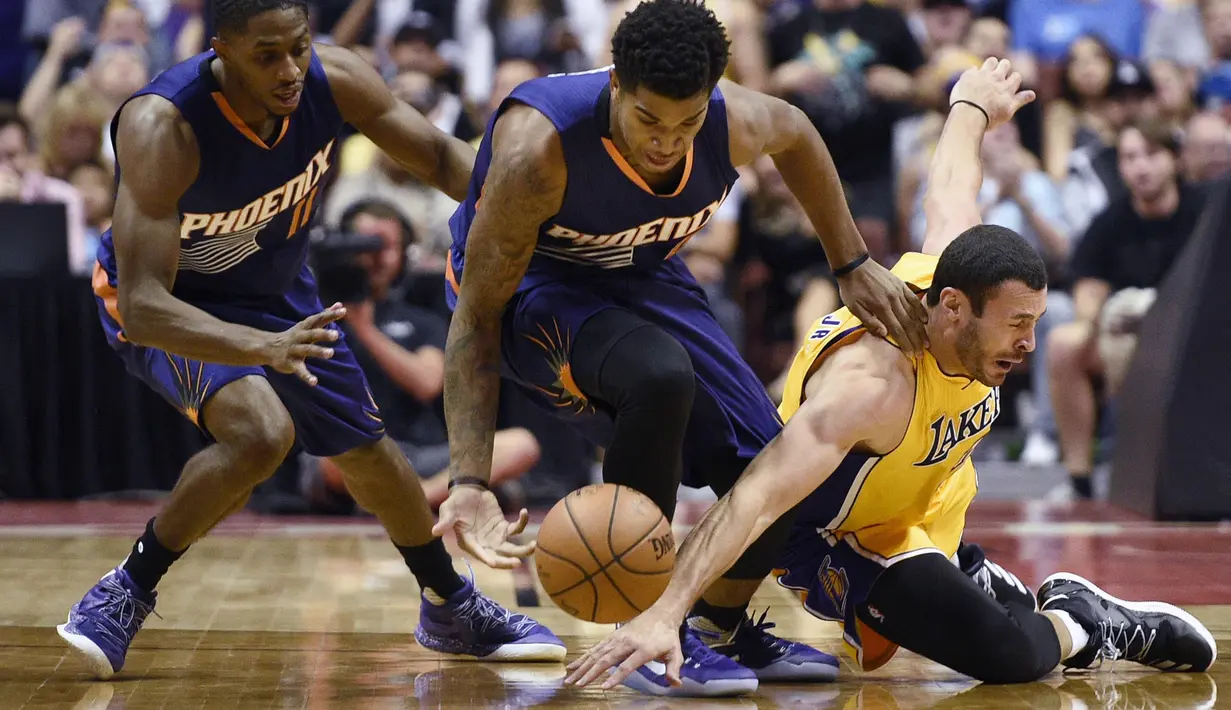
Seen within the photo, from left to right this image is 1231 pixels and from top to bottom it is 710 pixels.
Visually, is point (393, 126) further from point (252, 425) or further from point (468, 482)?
point (468, 482)

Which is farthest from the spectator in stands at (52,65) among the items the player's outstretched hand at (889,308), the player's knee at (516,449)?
the player's outstretched hand at (889,308)

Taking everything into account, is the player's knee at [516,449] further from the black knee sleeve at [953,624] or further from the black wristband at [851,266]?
the black knee sleeve at [953,624]

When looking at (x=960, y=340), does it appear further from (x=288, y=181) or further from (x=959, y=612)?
(x=288, y=181)

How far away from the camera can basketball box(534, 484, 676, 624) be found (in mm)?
3424

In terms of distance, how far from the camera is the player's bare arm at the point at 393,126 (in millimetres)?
4297

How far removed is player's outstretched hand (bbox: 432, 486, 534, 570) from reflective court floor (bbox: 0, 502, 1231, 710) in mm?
501

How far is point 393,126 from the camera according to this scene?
14.2 feet

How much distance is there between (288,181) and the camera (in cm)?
421

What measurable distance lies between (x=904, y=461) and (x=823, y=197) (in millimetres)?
762

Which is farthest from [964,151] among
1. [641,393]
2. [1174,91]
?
[1174,91]

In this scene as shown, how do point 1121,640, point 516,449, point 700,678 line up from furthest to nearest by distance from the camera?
1. point 516,449
2. point 1121,640
3. point 700,678

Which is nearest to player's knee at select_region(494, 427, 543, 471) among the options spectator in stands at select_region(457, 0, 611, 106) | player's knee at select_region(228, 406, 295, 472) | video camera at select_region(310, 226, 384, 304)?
video camera at select_region(310, 226, 384, 304)

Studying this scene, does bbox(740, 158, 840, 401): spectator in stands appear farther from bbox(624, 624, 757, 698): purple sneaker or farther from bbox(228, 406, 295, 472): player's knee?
bbox(228, 406, 295, 472): player's knee

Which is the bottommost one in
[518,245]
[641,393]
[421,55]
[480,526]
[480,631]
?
[480,631]
